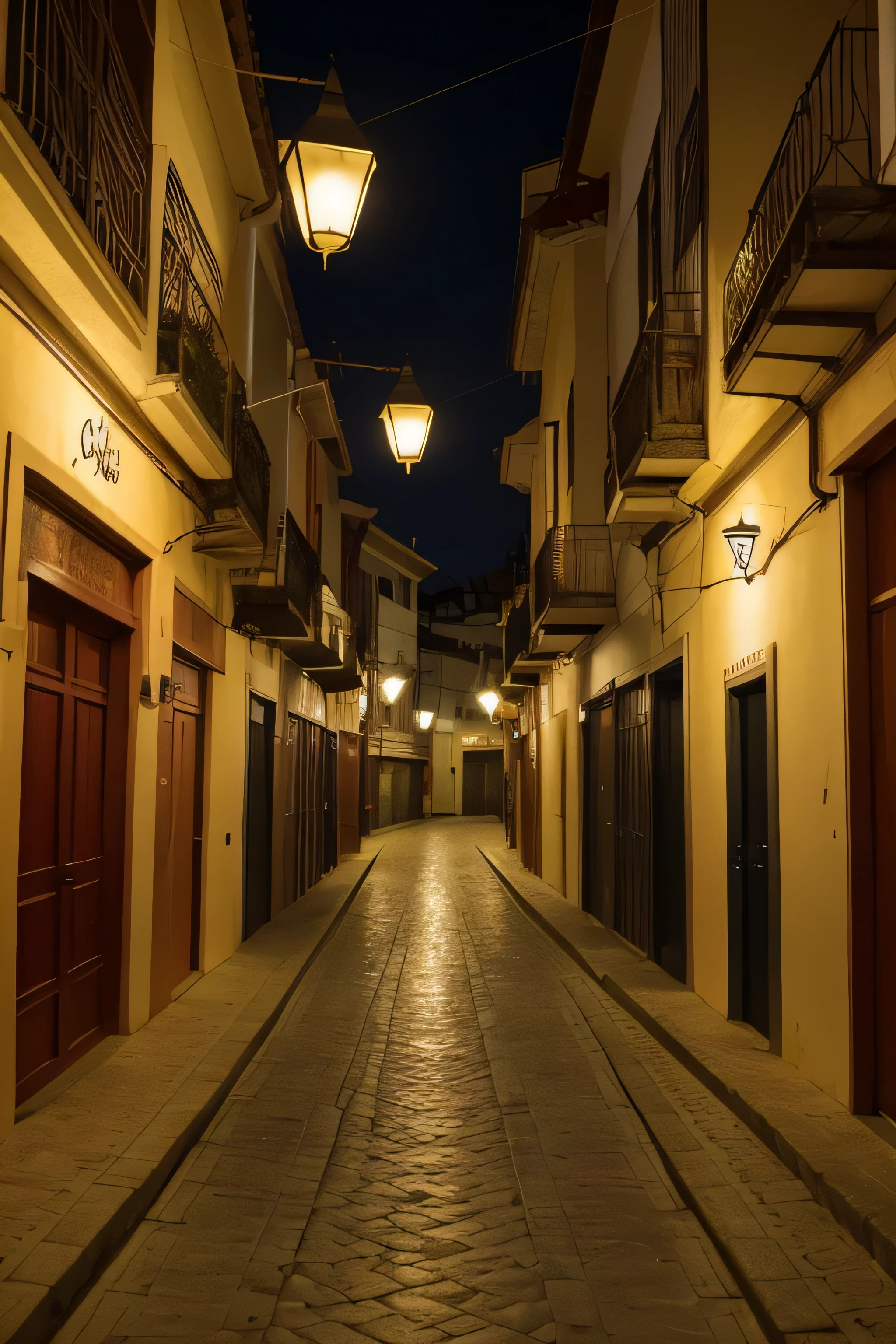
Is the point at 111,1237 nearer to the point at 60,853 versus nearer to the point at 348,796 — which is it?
the point at 60,853

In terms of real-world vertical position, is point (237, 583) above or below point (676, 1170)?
above

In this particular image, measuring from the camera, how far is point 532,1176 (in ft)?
17.0

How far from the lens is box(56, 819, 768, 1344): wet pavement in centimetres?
376

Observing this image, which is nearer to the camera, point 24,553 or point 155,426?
point 24,553

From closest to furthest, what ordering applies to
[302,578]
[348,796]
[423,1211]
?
1. [423,1211]
2. [302,578]
3. [348,796]

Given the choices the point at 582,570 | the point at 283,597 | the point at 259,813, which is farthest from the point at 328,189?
the point at 259,813

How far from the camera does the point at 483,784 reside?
48531 millimetres

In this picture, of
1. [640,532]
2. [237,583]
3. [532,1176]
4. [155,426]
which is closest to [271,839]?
[237,583]

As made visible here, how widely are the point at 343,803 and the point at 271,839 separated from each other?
34.3ft

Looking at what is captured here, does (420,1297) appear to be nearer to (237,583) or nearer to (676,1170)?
(676,1170)

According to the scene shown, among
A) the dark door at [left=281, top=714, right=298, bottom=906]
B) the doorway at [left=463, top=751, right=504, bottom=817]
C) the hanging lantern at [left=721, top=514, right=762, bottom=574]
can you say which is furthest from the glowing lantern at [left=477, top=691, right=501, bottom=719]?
the hanging lantern at [left=721, top=514, right=762, bottom=574]

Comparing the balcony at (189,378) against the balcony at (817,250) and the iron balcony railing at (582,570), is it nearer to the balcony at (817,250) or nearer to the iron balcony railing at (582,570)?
the balcony at (817,250)

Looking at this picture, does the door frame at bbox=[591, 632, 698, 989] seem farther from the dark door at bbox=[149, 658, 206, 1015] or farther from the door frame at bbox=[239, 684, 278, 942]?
the door frame at bbox=[239, 684, 278, 942]

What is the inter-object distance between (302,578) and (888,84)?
32.0 ft
